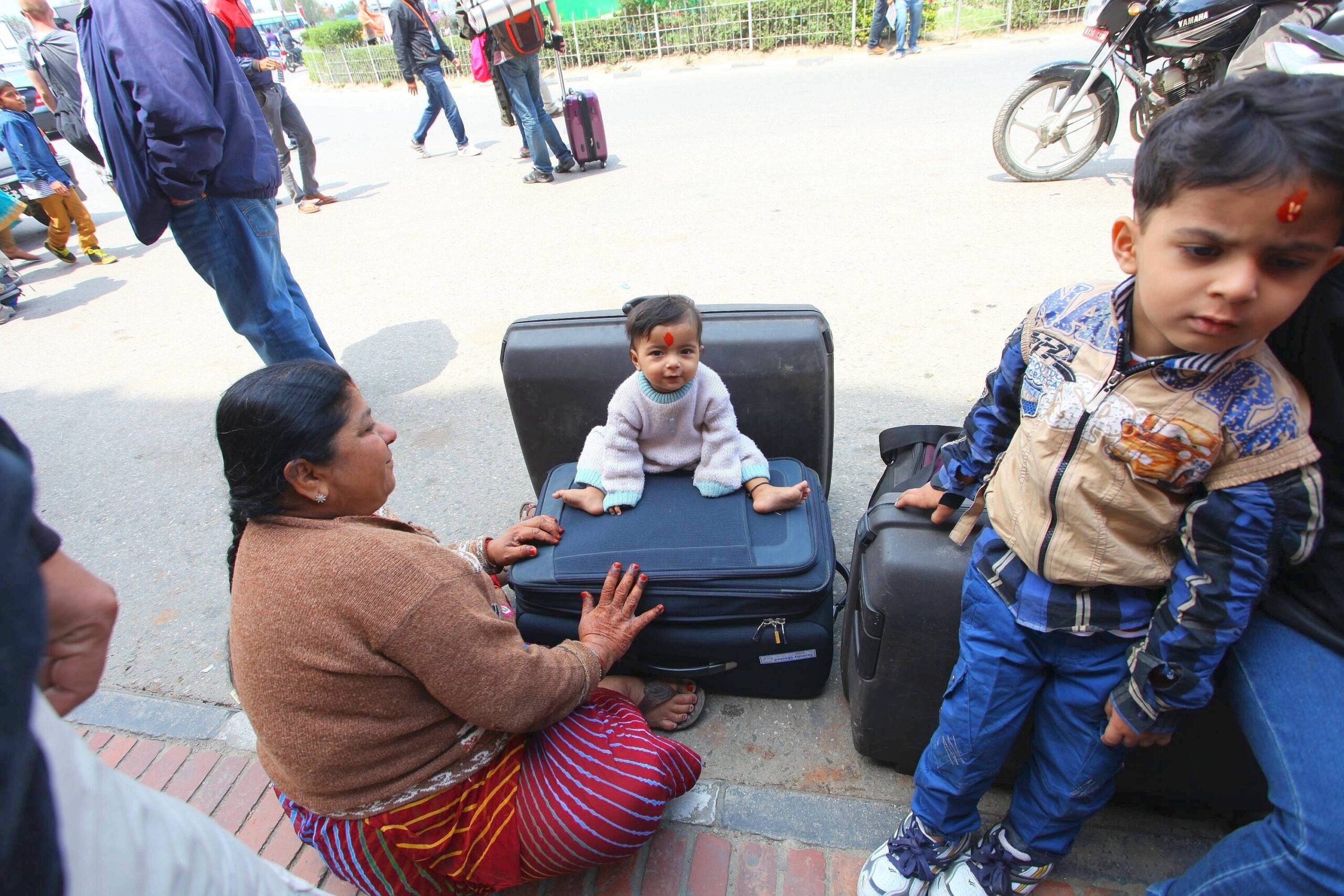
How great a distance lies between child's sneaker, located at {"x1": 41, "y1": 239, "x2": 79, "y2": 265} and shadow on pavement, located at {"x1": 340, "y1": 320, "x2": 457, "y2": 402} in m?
4.36

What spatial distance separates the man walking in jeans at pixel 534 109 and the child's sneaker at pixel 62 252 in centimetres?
421

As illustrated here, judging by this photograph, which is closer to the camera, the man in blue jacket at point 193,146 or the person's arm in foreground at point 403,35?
the man in blue jacket at point 193,146

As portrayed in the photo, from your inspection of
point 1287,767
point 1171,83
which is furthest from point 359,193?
point 1287,767

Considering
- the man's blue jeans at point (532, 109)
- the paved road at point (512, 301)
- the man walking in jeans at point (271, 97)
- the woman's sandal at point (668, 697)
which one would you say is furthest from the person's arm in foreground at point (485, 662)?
the man's blue jeans at point (532, 109)

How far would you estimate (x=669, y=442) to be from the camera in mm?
2074

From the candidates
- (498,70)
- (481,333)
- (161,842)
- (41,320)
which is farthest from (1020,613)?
(41,320)

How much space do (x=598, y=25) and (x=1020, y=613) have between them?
714 inches

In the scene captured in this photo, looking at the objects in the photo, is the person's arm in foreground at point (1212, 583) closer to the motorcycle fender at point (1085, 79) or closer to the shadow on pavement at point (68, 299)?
the motorcycle fender at point (1085, 79)

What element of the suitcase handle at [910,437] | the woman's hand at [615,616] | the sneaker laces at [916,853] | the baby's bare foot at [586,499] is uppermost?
the suitcase handle at [910,437]

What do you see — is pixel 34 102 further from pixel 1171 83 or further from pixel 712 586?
pixel 1171 83

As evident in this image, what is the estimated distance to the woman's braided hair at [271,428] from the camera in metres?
1.31

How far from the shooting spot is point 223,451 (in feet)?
4.50

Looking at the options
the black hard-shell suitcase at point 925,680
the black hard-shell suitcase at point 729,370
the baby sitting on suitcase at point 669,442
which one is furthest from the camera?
the black hard-shell suitcase at point 729,370

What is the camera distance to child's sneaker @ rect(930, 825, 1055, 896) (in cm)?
147
